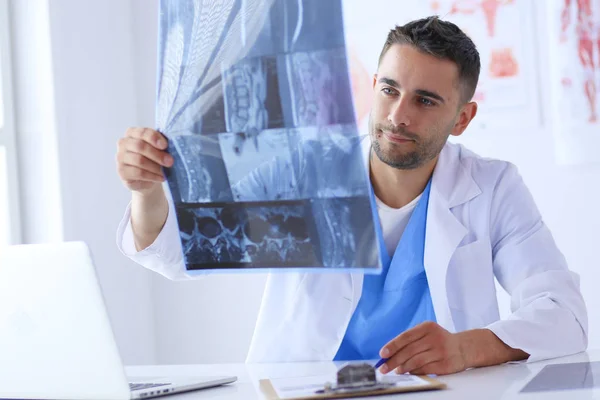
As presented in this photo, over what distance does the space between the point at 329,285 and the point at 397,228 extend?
0.62 feet

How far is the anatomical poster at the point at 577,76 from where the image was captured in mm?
2584

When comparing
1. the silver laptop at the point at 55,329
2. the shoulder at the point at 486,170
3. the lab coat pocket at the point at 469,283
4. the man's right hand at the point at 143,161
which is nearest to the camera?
the silver laptop at the point at 55,329

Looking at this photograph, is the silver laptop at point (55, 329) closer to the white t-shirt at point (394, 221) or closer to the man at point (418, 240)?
the man at point (418, 240)

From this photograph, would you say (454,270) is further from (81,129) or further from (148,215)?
(81,129)

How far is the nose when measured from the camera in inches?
62.7

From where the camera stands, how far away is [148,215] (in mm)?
1676

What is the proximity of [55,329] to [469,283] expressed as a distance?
2.93 feet

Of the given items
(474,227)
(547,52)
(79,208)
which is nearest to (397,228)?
(474,227)

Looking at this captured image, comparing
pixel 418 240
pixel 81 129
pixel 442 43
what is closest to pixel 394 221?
pixel 418 240

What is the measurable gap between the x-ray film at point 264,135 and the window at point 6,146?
1377mm

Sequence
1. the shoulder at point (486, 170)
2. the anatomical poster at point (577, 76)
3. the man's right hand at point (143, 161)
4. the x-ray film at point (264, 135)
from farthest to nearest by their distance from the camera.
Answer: the anatomical poster at point (577, 76)
the shoulder at point (486, 170)
the man's right hand at point (143, 161)
the x-ray film at point (264, 135)

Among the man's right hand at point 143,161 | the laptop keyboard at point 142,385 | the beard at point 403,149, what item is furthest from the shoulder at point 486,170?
the laptop keyboard at point 142,385

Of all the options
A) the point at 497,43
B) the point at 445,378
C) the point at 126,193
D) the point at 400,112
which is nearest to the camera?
the point at 445,378

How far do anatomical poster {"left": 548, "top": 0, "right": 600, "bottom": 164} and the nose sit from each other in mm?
→ 1168
